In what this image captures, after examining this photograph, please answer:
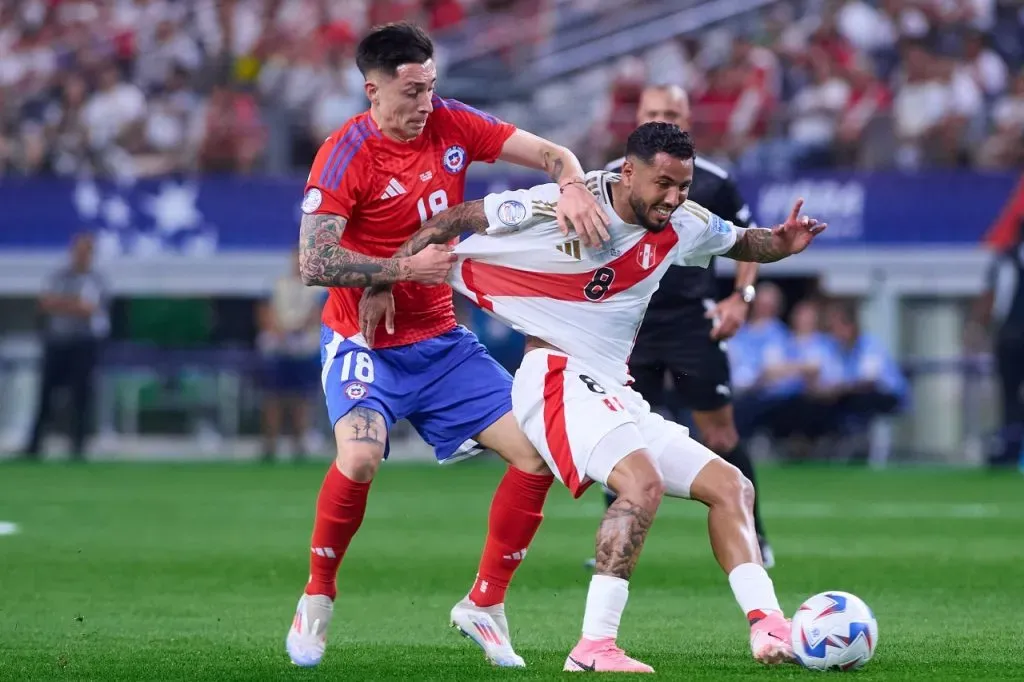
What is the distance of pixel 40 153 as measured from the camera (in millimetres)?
21156

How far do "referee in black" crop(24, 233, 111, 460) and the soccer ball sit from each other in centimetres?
1446

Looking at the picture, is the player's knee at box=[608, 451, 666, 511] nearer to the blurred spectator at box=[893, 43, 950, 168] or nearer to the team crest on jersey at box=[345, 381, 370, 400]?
the team crest on jersey at box=[345, 381, 370, 400]

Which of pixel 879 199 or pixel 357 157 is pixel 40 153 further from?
pixel 357 157

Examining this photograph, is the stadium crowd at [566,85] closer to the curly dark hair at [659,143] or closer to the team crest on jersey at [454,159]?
the team crest on jersey at [454,159]

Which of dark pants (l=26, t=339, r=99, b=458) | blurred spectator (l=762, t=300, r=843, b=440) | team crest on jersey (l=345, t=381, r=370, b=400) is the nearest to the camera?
team crest on jersey (l=345, t=381, r=370, b=400)

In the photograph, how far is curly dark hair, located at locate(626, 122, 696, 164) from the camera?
636 cm

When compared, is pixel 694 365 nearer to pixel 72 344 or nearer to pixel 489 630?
pixel 489 630

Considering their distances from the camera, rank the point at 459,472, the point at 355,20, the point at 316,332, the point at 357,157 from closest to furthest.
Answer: the point at 357,157 → the point at 459,472 → the point at 316,332 → the point at 355,20

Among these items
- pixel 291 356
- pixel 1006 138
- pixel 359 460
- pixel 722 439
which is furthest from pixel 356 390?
pixel 1006 138

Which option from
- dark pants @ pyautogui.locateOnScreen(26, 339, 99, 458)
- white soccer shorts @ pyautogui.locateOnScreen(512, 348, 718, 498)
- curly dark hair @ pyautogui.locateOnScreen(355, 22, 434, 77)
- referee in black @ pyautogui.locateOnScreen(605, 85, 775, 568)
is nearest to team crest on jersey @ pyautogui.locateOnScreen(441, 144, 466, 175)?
curly dark hair @ pyautogui.locateOnScreen(355, 22, 434, 77)

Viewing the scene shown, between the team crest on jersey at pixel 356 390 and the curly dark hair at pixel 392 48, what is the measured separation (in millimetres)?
1231

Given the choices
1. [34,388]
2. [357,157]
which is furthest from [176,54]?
[357,157]

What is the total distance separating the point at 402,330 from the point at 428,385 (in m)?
0.25

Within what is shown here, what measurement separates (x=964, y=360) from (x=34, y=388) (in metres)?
11.3
